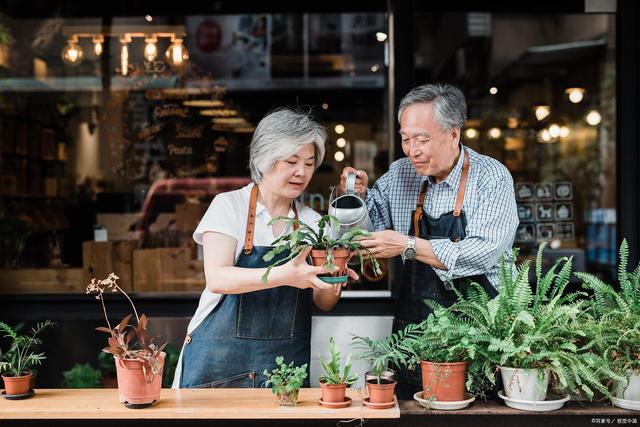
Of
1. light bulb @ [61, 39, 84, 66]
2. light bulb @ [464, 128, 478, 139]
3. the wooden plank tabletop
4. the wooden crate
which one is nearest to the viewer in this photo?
the wooden plank tabletop

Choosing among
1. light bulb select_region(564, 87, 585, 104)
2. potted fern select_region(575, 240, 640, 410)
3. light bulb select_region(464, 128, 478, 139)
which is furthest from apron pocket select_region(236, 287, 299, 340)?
light bulb select_region(564, 87, 585, 104)

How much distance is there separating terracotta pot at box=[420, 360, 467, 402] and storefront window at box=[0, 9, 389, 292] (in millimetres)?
4260

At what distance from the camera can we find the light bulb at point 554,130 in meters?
9.07

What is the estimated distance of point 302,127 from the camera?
2652mm

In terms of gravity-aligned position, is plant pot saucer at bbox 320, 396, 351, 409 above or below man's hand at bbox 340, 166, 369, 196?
below

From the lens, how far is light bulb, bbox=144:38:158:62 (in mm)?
7414

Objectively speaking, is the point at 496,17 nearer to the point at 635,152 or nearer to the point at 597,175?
the point at 597,175

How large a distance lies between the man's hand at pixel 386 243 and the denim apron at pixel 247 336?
32 centimetres

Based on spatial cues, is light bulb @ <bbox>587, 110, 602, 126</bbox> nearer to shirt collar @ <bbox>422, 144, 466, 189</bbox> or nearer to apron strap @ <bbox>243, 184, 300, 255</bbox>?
shirt collar @ <bbox>422, 144, 466, 189</bbox>

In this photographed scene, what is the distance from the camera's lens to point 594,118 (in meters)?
9.54

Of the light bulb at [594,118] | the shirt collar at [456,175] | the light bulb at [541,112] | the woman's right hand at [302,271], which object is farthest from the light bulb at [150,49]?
the woman's right hand at [302,271]

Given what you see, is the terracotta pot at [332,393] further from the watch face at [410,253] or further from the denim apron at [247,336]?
the watch face at [410,253]

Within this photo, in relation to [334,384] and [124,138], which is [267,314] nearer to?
[334,384]

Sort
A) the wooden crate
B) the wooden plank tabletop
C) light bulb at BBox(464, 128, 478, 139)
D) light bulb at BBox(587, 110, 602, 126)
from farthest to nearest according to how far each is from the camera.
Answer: light bulb at BBox(587, 110, 602, 126) → light bulb at BBox(464, 128, 478, 139) → the wooden crate → the wooden plank tabletop
